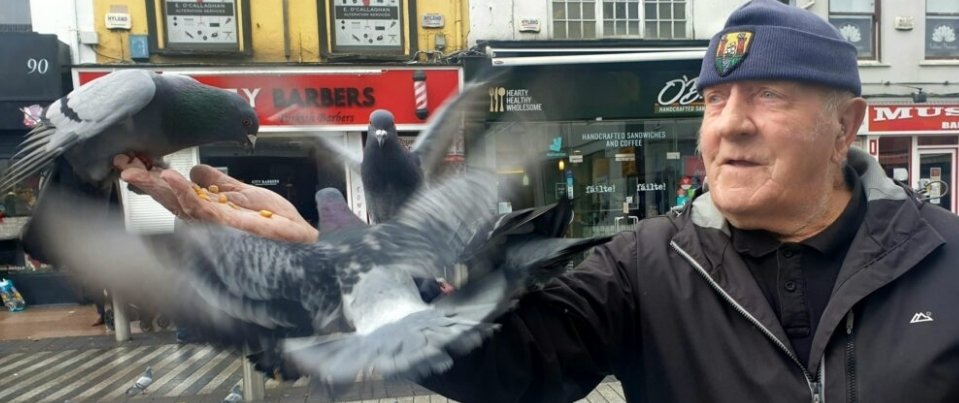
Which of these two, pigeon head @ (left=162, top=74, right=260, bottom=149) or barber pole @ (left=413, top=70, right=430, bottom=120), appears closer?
pigeon head @ (left=162, top=74, right=260, bottom=149)

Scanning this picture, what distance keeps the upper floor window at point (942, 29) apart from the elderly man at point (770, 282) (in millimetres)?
12211

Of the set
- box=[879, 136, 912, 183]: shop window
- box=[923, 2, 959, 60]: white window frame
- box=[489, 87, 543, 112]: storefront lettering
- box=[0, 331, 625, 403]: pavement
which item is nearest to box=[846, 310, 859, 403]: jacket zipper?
box=[489, 87, 543, 112]: storefront lettering

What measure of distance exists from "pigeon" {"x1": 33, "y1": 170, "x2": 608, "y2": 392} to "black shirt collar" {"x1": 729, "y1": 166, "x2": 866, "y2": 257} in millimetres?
637

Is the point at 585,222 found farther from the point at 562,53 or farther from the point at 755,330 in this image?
the point at 755,330

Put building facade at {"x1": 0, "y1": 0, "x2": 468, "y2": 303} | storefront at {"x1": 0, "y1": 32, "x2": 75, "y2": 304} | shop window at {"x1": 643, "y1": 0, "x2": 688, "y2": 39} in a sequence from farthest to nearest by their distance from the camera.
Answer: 1. shop window at {"x1": 643, "y1": 0, "x2": 688, "y2": 39}
2. building facade at {"x1": 0, "y1": 0, "x2": 468, "y2": 303}
3. storefront at {"x1": 0, "y1": 32, "x2": 75, "y2": 304}

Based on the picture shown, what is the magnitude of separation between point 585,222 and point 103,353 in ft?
23.7

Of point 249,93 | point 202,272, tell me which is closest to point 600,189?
point 249,93

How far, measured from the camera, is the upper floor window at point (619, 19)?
9617mm

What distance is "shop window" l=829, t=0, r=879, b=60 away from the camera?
415 inches

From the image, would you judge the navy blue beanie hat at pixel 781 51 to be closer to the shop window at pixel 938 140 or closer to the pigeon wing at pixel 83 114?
the pigeon wing at pixel 83 114

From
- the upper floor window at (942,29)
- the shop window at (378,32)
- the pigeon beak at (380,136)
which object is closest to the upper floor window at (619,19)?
the shop window at (378,32)

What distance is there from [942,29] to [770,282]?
1274 centimetres

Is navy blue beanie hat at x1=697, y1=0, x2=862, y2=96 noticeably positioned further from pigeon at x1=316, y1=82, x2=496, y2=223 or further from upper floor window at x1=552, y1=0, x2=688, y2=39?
upper floor window at x1=552, y1=0, x2=688, y2=39

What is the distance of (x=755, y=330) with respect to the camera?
1.35m
